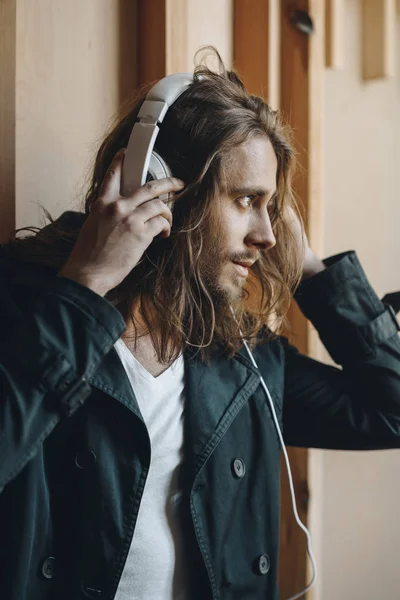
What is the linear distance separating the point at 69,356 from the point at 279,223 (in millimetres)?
576

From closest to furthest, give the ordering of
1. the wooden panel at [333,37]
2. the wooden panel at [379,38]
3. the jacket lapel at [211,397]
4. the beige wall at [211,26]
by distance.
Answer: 1. the jacket lapel at [211,397]
2. the beige wall at [211,26]
3. the wooden panel at [333,37]
4. the wooden panel at [379,38]

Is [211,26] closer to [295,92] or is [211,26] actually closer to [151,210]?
[295,92]

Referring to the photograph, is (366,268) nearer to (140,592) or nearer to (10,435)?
(140,592)

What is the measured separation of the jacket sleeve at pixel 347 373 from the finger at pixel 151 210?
43 centimetres

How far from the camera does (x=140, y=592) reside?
107 centimetres

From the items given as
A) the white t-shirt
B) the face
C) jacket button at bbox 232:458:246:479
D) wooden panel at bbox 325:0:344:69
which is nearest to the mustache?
the face

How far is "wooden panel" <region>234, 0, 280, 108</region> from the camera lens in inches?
59.1

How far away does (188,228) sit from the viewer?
45.1 inches

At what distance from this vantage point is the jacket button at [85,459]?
102 centimetres

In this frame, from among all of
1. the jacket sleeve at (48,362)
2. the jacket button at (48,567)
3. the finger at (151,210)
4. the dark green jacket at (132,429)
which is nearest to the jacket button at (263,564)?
the dark green jacket at (132,429)

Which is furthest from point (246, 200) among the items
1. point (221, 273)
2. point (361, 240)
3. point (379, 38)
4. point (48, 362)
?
point (379, 38)

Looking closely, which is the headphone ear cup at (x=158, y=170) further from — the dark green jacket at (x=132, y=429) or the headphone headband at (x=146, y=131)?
the dark green jacket at (x=132, y=429)

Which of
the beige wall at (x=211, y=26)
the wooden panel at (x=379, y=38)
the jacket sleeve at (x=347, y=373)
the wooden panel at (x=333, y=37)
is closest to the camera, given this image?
the jacket sleeve at (x=347, y=373)

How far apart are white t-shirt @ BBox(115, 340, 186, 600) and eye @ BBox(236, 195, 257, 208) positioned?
299 mm
